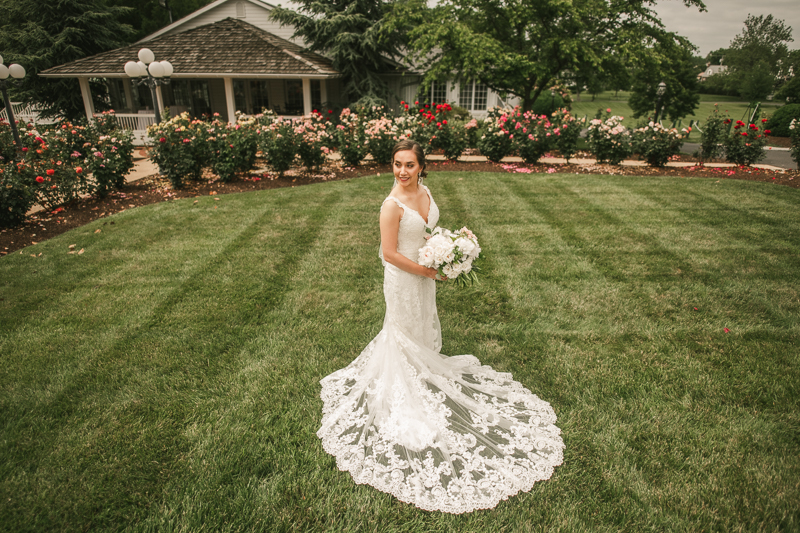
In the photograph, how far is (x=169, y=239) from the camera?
23.4ft

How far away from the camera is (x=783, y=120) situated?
22.2 meters

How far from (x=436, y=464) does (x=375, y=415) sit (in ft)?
1.96

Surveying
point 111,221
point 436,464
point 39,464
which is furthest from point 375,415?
point 111,221

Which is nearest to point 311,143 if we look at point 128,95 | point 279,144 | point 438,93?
point 279,144

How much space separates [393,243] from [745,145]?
1400 cm

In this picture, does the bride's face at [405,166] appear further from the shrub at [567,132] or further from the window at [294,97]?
the window at [294,97]

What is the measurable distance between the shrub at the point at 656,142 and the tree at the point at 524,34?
4.48 meters

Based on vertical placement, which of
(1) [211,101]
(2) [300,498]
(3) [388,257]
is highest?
(1) [211,101]

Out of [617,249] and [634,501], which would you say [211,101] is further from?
[634,501]

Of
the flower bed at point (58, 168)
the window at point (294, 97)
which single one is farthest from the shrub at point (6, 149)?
the window at point (294, 97)

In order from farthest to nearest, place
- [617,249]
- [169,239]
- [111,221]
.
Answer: [111,221] → [169,239] → [617,249]

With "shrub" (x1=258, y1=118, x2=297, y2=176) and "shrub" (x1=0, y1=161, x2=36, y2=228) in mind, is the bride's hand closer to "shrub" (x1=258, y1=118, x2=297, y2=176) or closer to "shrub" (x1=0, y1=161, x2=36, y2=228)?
"shrub" (x1=0, y1=161, x2=36, y2=228)

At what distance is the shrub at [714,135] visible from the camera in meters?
12.6

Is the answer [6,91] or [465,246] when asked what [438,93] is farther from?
[465,246]
